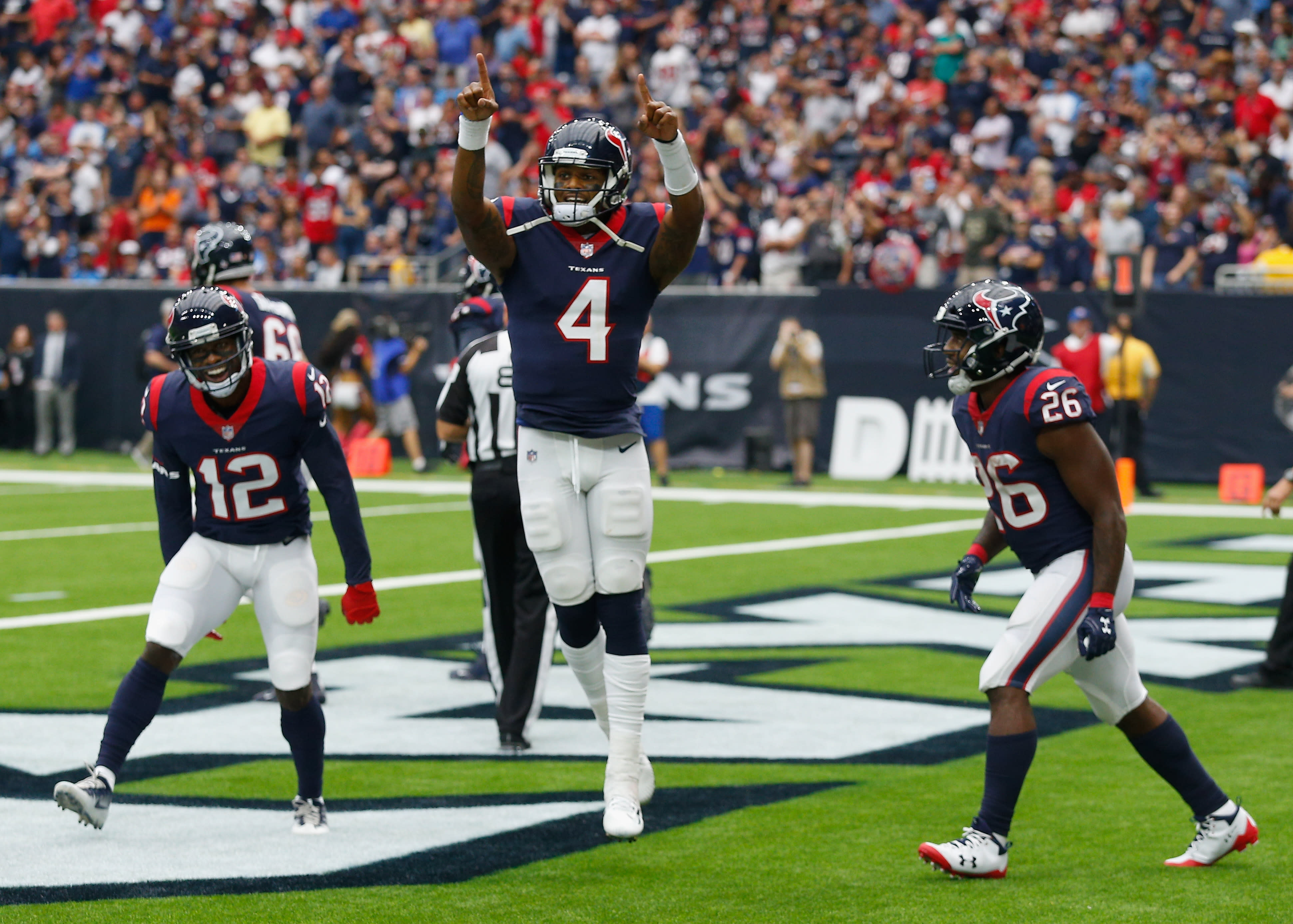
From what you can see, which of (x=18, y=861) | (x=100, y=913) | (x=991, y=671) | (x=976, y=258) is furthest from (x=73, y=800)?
(x=976, y=258)

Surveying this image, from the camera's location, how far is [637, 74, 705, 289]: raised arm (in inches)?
204

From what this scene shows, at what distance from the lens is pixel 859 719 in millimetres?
7969

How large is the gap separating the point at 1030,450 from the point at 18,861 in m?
3.31

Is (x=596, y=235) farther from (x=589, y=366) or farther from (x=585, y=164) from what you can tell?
(x=589, y=366)

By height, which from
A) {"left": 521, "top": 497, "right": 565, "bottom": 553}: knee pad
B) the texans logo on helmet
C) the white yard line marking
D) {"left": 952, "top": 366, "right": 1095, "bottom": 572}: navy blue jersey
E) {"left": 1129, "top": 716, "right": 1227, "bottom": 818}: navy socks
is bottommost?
the white yard line marking

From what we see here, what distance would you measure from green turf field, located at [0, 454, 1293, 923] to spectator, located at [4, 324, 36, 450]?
12.9m

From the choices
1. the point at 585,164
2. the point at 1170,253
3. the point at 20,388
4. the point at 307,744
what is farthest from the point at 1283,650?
the point at 20,388

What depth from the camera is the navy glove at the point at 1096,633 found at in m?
5.09

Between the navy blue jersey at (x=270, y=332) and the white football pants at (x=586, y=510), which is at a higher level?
the navy blue jersey at (x=270, y=332)

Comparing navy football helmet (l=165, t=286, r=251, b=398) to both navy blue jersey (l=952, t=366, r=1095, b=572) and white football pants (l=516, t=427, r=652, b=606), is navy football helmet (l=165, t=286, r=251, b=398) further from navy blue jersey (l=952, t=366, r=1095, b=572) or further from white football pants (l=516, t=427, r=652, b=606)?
navy blue jersey (l=952, t=366, r=1095, b=572)

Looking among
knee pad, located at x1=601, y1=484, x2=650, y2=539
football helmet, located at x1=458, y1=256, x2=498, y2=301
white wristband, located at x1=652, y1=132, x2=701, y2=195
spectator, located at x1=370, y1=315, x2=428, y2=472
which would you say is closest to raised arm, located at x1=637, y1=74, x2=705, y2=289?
white wristband, located at x1=652, y1=132, x2=701, y2=195

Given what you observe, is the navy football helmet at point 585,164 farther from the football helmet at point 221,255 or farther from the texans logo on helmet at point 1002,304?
the football helmet at point 221,255

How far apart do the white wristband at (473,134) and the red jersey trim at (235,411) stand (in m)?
1.14

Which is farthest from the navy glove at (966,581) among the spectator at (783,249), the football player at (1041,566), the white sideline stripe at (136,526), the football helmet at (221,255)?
the spectator at (783,249)
